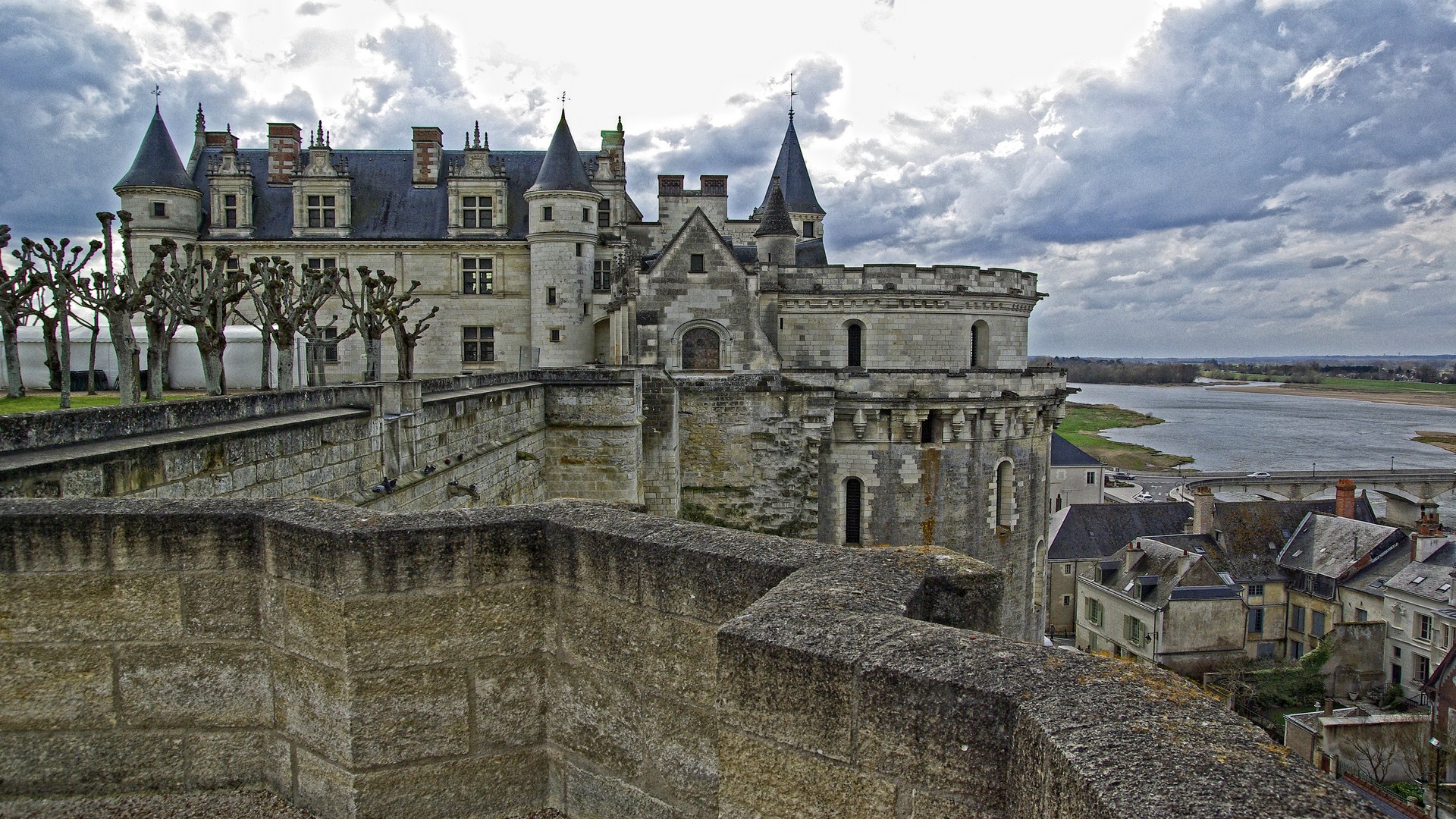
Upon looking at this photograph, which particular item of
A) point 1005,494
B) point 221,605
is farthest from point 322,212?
point 221,605

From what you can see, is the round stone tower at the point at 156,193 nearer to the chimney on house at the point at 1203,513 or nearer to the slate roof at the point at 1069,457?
the chimney on house at the point at 1203,513

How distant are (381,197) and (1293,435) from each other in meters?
106

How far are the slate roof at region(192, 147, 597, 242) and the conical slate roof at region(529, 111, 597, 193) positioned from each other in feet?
7.28

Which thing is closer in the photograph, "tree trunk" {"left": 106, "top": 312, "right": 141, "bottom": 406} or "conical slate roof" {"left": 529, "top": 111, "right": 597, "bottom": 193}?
"tree trunk" {"left": 106, "top": 312, "right": 141, "bottom": 406}

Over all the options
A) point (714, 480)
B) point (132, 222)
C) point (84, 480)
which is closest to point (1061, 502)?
point (714, 480)

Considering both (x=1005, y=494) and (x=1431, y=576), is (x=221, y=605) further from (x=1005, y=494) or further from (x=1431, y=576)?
(x=1431, y=576)

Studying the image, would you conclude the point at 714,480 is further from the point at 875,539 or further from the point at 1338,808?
the point at 1338,808

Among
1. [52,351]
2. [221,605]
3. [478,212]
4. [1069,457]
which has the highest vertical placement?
[478,212]

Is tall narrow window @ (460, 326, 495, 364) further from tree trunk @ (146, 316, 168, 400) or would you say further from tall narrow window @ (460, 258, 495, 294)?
tree trunk @ (146, 316, 168, 400)

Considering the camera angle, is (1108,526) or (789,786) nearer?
(789,786)

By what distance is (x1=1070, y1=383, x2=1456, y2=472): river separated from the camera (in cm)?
7623

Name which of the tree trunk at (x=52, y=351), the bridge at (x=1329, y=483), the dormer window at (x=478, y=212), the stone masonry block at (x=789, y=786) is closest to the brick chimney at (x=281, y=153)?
the dormer window at (x=478, y=212)

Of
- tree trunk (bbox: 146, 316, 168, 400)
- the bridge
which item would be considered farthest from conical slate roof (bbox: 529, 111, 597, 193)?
the bridge

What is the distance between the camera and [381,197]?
105ft
